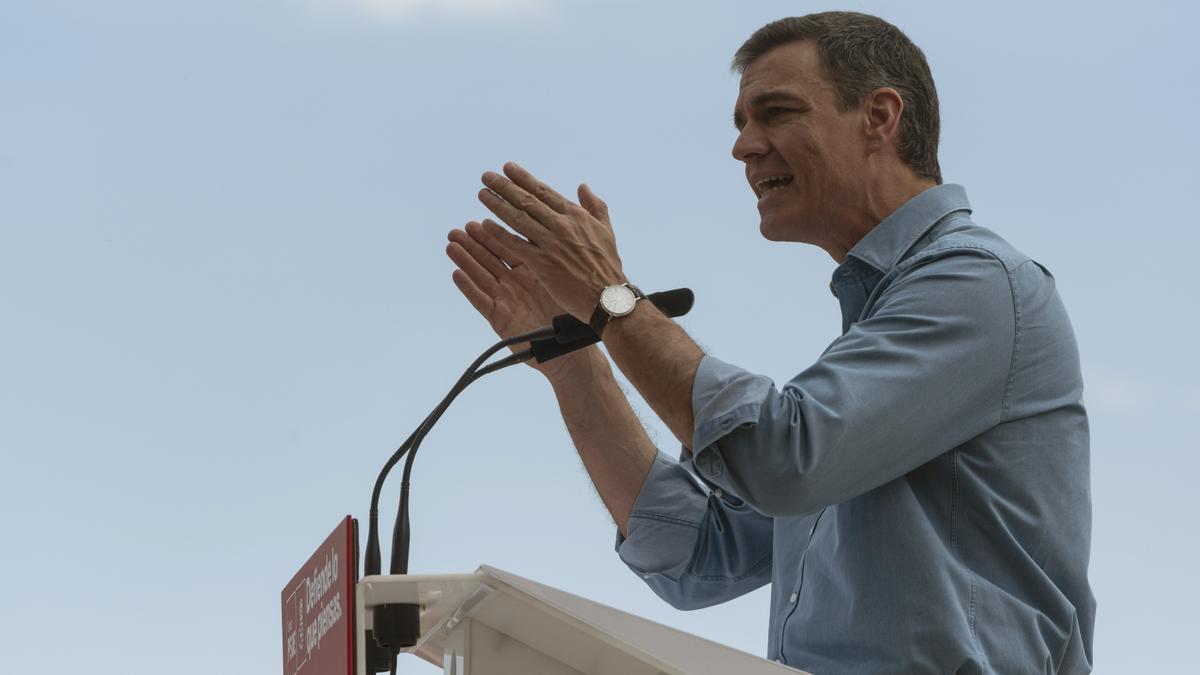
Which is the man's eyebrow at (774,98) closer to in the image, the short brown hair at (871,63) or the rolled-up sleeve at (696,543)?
the short brown hair at (871,63)

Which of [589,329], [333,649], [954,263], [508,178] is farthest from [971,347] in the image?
[333,649]

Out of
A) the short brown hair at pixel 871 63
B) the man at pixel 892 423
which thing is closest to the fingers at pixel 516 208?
the man at pixel 892 423

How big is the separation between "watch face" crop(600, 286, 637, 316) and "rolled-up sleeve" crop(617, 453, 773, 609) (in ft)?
1.84

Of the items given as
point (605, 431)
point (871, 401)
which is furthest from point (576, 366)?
point (871, 401)

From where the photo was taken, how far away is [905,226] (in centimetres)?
197

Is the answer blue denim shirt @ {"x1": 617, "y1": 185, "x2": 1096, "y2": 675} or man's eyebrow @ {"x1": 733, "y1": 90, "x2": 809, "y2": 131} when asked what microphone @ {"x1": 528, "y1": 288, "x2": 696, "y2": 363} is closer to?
blue denim shirt @ {"x1": 617, "y1": 185, "x2": 1096, "y2": 675}

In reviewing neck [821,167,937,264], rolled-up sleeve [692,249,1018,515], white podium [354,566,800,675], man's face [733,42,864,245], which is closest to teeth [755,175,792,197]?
man's face [733,42,864,245]

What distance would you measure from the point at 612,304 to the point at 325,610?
0.59 m

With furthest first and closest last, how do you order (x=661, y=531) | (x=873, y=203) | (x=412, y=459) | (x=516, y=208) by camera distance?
1. (x=661, y=531)
2. (x=873, y=203)
3. (x=516, y=208)
4. (x=412, y=459)

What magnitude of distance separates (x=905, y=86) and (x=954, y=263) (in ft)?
1.69

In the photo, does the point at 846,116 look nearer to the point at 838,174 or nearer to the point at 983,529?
the point at 838,174

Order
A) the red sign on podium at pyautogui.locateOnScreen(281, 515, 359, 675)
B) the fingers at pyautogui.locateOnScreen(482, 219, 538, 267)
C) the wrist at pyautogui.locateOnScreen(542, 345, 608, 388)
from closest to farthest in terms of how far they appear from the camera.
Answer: the red sign on podium at pyautogui.locateOnScreen(281, 515, 359, 675), the fingers at pyautogui.locateOnScreen(482, 219, 538, 267), the wrist at pyautogui.locateOnScreen(542, 345, 608, 388)

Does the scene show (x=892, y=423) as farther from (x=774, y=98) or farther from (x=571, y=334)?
(x=774, y=98)

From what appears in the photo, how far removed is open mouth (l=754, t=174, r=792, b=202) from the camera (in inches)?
83.7
